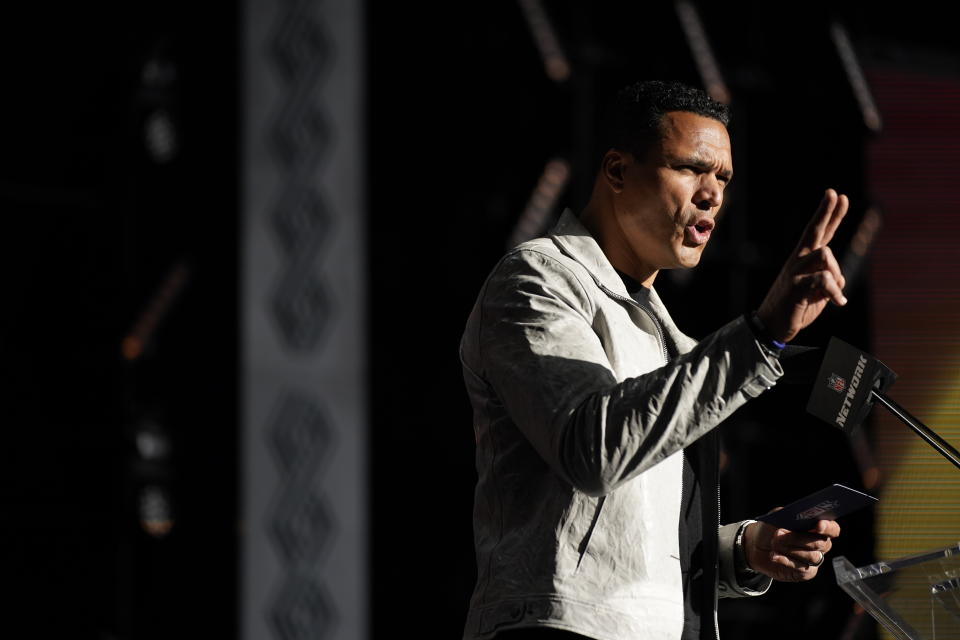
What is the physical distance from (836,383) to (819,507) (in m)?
0.18

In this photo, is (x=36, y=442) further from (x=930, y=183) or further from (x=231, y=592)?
(x=930, y=183)

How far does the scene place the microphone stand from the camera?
1979 millimetres

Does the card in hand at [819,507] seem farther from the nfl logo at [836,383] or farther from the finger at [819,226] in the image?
the finger at [819,226]

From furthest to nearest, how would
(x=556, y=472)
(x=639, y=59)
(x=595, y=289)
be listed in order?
(x=639, y=59) → (x=595, y=289) → (x=556, y=472)

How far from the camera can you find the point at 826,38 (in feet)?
19.9

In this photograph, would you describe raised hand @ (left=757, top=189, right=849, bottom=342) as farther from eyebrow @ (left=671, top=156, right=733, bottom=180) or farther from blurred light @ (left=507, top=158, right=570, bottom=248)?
blurred light @ (left=507, top=158, right=570, bottom=248)

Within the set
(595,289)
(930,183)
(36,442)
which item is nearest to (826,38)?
(930,183)

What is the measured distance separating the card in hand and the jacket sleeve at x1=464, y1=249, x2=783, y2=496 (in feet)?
0.69

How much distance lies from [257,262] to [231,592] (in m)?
1.06

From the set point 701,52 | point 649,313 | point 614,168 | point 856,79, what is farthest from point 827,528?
point 856,79

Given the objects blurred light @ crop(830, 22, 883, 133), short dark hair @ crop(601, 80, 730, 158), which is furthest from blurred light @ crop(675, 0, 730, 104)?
short dark hair @ crop(601, 80, 730, 158)

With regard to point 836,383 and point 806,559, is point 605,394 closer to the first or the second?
point 836,383

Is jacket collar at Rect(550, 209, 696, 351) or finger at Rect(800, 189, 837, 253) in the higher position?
finger at Rect(800, 189, 837, 253)

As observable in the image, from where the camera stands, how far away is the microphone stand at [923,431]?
198cm
